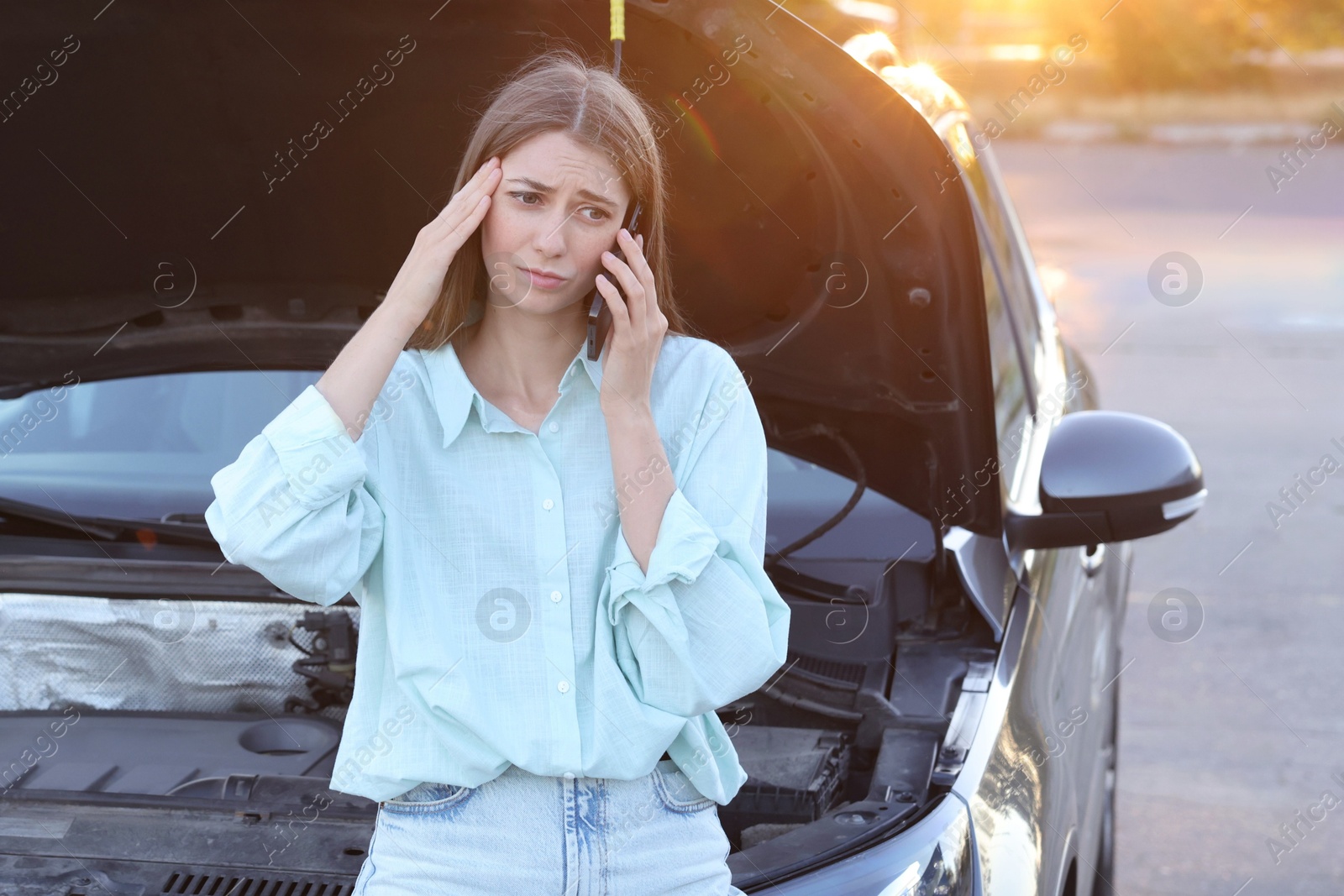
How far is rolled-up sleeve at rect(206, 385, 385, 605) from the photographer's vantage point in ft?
5.16

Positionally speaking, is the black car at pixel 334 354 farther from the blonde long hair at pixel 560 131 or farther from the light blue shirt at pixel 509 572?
the light blue shirt at pixel 509 572

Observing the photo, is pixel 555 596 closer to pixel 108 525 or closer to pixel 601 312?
pixel 601 312

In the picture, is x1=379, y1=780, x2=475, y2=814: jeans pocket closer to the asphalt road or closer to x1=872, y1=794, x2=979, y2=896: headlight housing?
x1=872, y1=794, x2=979, y2=896: headlight housing

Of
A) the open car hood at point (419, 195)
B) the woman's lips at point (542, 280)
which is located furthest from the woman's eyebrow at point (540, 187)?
the open car hood at point (419, 195)

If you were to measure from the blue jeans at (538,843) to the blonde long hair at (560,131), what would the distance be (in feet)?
1.92

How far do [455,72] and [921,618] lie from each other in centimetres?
125

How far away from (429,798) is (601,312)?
2.08ft

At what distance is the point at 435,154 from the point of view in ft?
8.02

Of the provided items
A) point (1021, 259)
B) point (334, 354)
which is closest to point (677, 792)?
point (334, 354)

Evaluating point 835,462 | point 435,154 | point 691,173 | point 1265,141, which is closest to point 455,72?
point 435,154

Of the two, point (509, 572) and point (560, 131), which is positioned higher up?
point (560, 131)

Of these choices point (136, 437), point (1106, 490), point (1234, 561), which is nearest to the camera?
point (1106, 490)

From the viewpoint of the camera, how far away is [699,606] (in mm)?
1650

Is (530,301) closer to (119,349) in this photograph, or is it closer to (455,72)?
(455,72)
